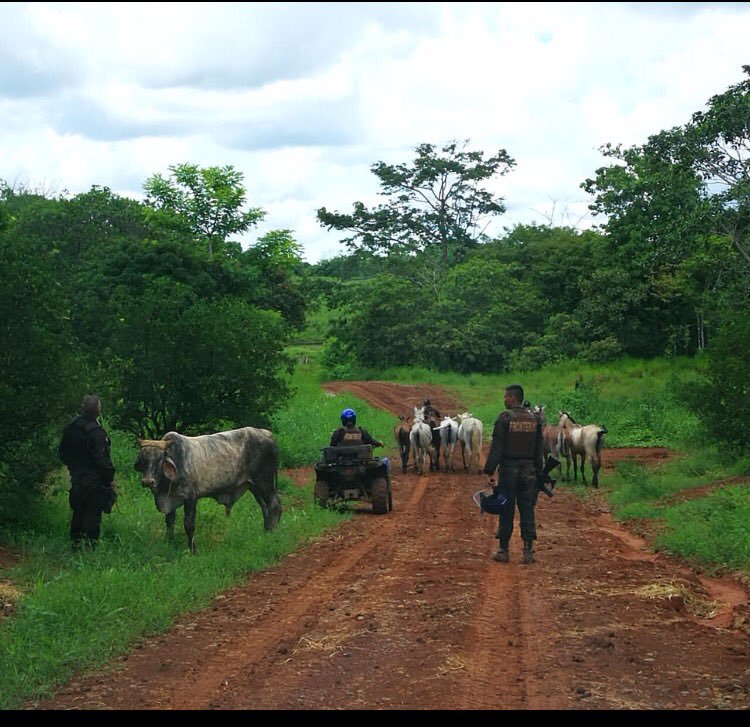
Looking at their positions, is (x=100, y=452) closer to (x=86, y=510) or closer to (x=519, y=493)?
(x=86, y=510)

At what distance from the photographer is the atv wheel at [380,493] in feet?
50.2

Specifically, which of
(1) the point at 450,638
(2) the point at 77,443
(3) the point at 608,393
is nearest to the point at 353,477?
(2) the point at 77,443

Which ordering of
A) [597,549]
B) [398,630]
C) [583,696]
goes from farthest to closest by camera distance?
[597,549], [398,630], [583,696]

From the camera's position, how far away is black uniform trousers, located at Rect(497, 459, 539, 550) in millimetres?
11086

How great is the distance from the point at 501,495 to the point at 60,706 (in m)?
6.08

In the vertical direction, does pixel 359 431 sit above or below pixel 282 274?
below

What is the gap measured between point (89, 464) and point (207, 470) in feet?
5.53

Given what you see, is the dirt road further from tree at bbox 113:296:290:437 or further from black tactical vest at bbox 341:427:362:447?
tree at bbox 113:296:290:437

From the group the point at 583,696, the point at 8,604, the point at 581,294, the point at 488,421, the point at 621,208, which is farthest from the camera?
the point at 581,294

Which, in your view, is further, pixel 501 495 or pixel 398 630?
pixel 501 495

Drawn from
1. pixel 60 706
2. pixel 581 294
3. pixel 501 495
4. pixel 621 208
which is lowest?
pixel 60 706

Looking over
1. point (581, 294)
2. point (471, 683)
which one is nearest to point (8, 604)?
point (471, 683)

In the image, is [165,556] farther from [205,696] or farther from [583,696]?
[583,696]

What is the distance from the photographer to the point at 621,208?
3675cm
